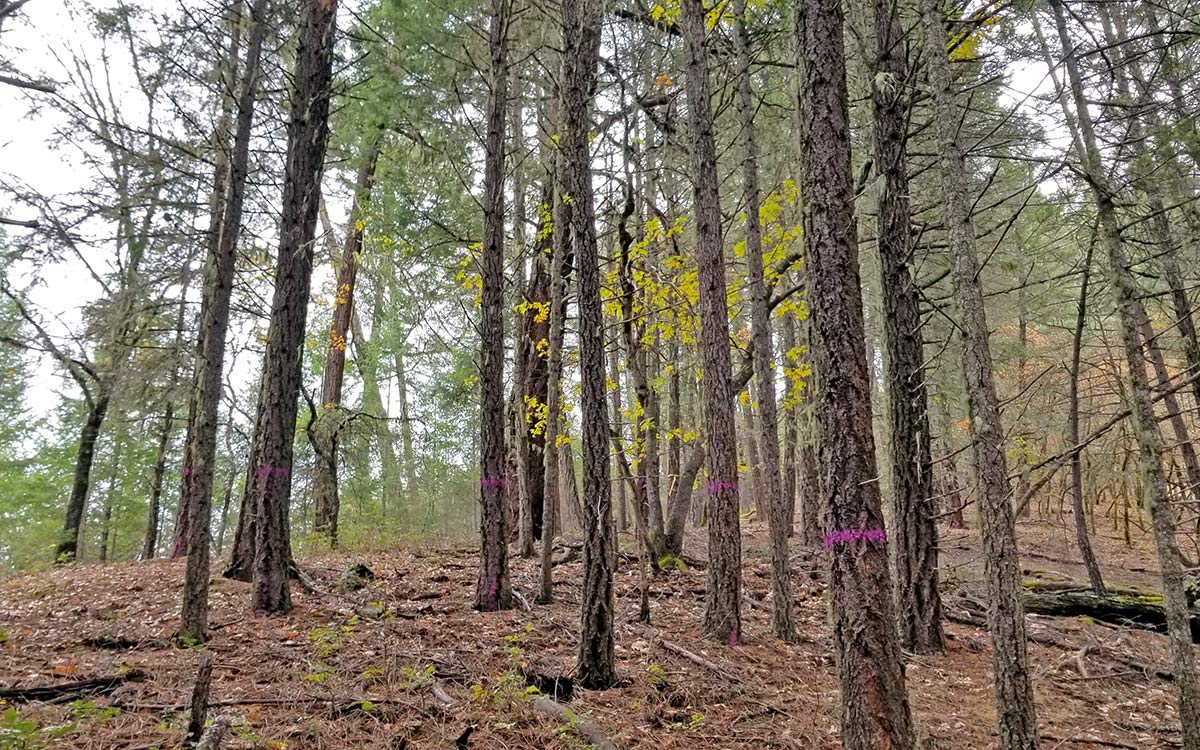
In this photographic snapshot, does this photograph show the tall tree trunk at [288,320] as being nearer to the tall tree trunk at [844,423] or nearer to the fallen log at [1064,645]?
the tall tree trunk at [844,423]

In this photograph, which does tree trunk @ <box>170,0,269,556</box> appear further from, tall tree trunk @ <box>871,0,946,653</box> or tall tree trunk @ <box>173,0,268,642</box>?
tall tree trunk @ <box>871,0,946,653</box>

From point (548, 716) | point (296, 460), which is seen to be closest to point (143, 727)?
point (548, 716)

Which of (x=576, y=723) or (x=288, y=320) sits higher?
(x=288, y=320)

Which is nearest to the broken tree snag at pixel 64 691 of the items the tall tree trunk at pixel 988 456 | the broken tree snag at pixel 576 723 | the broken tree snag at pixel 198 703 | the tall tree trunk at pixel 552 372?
the broken tree snag at pixel 198 703

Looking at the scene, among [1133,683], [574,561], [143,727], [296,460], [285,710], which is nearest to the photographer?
[143,727]

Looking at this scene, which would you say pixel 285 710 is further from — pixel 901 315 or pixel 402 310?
pixel 402 310

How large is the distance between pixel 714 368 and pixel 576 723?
11.8ft

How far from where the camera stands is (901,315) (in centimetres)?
590

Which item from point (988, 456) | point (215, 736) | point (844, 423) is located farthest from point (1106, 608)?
point (215, 736)

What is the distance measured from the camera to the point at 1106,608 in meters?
8.21

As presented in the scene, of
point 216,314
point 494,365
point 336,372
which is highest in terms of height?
point 336,372

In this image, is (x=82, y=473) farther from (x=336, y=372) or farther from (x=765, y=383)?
(x=765, y=383)

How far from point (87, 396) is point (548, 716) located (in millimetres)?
13825

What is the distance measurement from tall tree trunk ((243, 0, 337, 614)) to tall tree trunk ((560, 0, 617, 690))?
10.6ft
